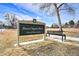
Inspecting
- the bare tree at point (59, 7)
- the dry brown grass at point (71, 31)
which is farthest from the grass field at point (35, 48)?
the bare tree at point (59, 7)

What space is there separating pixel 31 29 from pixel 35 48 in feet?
0.62

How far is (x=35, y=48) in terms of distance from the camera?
1.38 meters

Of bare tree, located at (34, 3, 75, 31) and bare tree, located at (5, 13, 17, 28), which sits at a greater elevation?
bare tree, located at (34, 3, 75, 31)

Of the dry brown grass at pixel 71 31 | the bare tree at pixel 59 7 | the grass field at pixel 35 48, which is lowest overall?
the grass field at pixel 35 48

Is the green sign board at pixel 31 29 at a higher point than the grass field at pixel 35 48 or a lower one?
higher

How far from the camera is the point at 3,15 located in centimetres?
137

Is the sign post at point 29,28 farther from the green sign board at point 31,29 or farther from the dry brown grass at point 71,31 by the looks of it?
the dry brown grass at point 71,31

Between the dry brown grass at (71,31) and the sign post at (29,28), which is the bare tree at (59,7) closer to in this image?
the dry brown grass at (71,31)

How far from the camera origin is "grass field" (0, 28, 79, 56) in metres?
1.36

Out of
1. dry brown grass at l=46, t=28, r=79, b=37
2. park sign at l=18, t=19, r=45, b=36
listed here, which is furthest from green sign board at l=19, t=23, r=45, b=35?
dry brown grass at l=46, t=28, r=79, b=37

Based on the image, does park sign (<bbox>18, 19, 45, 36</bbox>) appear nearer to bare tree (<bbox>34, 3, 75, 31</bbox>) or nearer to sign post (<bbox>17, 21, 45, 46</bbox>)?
sign post (<bbox>17, 21, 45, 46</bbox>)

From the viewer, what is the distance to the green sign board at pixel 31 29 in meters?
1.39

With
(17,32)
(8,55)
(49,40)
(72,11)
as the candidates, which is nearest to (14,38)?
(17,32)

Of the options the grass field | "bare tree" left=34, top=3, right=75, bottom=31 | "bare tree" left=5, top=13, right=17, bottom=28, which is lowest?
the grass field
